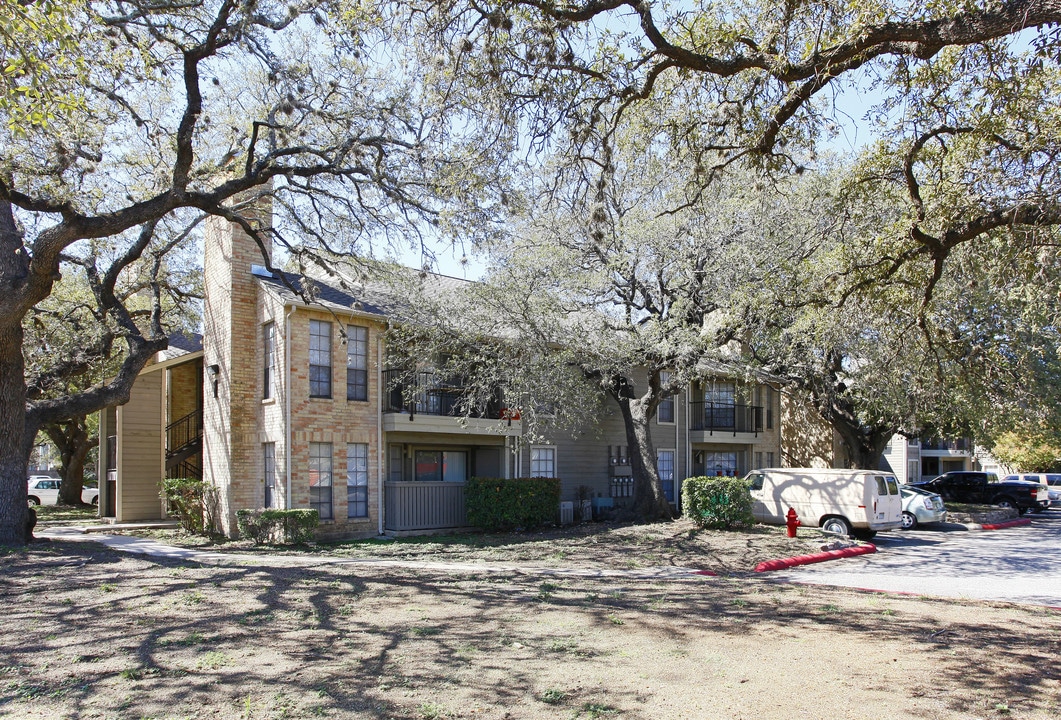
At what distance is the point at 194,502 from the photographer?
61.6 ft

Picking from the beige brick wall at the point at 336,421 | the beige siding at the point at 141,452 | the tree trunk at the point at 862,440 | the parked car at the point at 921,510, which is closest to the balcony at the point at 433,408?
the beige brick wall at the point at 336,421

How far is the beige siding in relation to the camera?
21922 mm

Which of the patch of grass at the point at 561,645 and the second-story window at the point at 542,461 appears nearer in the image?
the patch of grass at the point at 561,645

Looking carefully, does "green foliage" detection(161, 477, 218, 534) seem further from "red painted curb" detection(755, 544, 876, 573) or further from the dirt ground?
"red painted curb" detection(755, 544, 876, 573)

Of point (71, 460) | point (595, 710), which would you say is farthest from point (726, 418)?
point (71, 460)

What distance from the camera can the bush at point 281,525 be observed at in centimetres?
1638

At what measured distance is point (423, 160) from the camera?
1434 centimetres

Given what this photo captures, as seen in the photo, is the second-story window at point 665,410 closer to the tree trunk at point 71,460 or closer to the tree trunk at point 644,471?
the tree trunk at point 644,471

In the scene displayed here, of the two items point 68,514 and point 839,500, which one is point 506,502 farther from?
point 68,514

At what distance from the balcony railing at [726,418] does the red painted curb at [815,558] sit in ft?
39.1

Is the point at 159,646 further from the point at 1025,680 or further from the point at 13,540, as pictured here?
the point at 13,540

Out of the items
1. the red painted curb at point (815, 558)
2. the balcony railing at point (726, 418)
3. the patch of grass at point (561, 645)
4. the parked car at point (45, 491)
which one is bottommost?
the parked car at point (45, 491)

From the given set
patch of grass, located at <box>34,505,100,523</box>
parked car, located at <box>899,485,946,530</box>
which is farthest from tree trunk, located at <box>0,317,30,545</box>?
parked car, located at <box>899,485,946,530</box>

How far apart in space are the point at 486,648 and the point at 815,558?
9.88 metres
